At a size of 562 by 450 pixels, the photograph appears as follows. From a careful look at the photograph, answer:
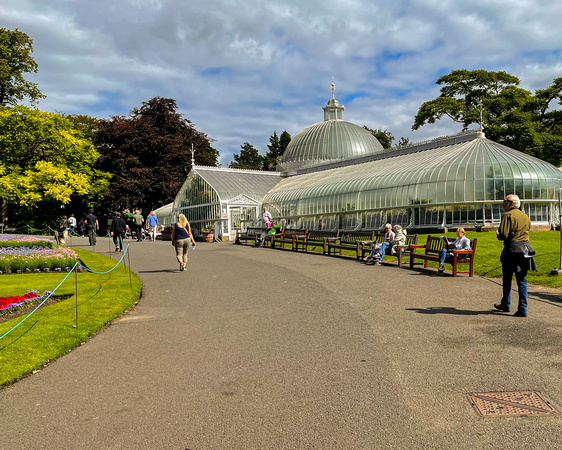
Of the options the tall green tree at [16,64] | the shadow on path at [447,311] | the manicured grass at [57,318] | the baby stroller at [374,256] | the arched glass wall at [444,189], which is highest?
the tall green tree at [16,64]

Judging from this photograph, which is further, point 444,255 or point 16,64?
point 16,64

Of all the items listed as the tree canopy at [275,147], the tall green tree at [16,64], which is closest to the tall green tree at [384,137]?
the tree canopy at [275,147]

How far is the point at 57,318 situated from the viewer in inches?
307

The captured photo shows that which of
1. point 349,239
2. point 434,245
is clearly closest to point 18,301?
point 434,245

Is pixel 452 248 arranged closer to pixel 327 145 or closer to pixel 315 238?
pixel 315 238

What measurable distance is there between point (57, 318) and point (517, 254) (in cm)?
782

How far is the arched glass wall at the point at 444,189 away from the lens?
23.6 metres

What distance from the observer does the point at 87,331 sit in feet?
23.6

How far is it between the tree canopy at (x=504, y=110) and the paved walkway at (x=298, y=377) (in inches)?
1291

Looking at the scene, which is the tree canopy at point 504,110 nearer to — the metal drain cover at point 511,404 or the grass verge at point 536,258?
the grass verge at point 536,258

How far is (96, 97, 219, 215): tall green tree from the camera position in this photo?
149 feet

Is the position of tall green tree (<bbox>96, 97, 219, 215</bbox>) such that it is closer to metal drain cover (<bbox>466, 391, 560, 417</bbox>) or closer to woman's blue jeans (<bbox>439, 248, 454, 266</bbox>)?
woman's blue jeans (<bbox>439, 248, 454, 266</bbox>)

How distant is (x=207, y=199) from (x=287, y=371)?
32566mm

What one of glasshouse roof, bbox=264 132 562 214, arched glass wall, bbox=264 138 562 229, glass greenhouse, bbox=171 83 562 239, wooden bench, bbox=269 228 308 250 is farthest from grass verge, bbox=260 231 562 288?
glasshouse roof, bbox=264 132 562 214
